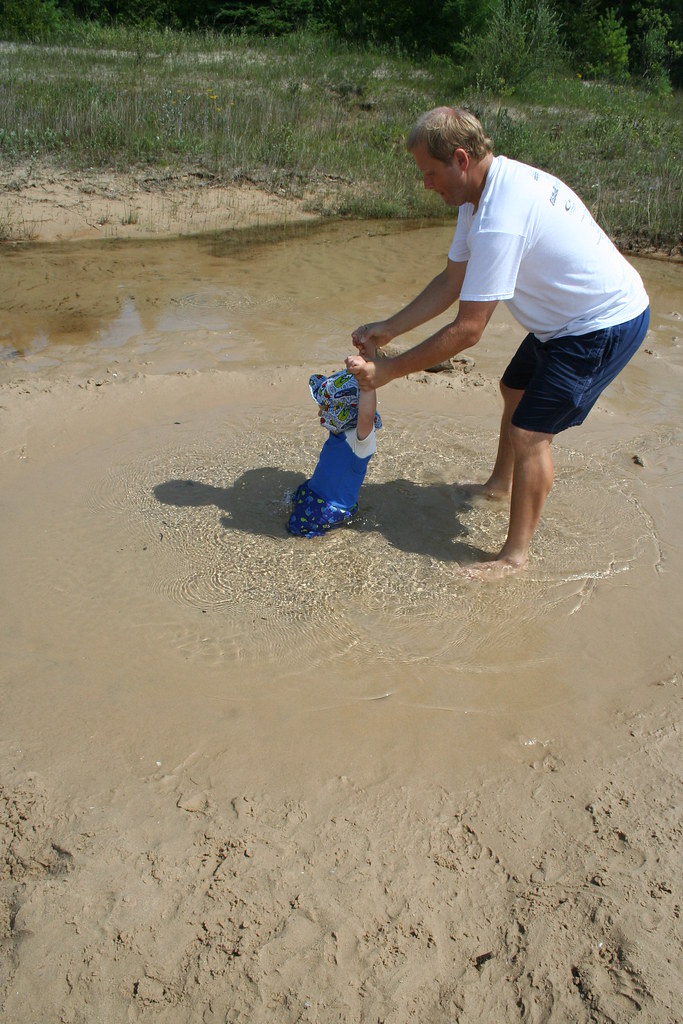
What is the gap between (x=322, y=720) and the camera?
2867mm

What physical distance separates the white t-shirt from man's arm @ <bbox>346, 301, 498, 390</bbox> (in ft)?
0.22

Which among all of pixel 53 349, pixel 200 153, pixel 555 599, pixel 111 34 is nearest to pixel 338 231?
pixel 200 153

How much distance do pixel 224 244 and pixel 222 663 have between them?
6.33m

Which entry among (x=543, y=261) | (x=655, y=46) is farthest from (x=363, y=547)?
(x=655, y=46)

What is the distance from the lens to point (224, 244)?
333 inches

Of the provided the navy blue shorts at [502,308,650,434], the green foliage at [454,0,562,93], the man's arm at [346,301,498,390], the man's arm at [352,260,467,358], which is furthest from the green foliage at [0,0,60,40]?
the navy blue shorts at [502,308,650,434]

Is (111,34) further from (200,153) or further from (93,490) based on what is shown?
(93,490)

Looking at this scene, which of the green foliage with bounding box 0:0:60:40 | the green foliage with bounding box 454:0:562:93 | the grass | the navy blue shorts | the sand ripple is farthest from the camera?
the green foliage with bounding box 0:0:60:40

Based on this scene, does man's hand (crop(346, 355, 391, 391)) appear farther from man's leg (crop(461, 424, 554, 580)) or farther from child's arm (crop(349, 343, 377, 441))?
man's leg (crop(461, 424, 554, 580))

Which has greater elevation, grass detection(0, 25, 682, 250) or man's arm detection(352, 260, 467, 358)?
man's arm detection(352, 260, 467, 358)

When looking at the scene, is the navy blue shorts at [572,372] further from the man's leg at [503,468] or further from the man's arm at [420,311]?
the man's leg at [503,468]

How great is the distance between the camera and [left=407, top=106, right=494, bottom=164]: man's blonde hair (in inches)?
113

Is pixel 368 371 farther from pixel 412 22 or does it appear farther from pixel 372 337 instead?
pixel 412 22

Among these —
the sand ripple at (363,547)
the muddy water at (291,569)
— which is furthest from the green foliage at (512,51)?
the sand ripple at (363,547)
